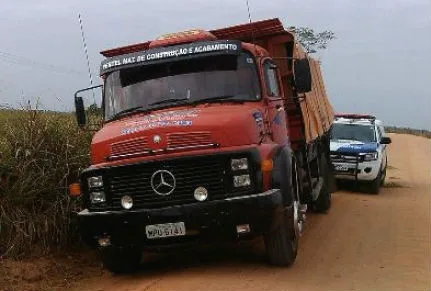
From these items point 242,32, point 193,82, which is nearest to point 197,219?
point 193,82

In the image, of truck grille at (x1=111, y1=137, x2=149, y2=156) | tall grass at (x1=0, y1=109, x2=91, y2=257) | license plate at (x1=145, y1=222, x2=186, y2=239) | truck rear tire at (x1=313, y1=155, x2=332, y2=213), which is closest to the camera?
license plate at (x1=145, y1=222, x2=186, y2=239)

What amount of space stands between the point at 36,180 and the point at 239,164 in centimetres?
300

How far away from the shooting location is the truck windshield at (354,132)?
55.9 ft

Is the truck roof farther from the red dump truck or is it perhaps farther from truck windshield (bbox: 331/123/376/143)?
truck windshield (bbox: 331/123/376/143)

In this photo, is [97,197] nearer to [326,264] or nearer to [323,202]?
[326,264]

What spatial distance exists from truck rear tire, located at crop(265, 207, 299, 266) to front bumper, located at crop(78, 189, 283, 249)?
316 millimetres

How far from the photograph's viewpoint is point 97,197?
705cm

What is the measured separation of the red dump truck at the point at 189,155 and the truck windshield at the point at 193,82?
12mm

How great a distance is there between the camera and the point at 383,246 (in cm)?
939

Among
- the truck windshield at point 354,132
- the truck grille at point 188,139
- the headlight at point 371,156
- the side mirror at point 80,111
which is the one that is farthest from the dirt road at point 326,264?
the truck windshield at point 354,132

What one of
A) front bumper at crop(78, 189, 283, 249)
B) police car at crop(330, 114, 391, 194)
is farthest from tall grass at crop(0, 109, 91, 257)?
police car at crop(330, 114, 391, 194)

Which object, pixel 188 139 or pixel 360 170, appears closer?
pixel 188 139

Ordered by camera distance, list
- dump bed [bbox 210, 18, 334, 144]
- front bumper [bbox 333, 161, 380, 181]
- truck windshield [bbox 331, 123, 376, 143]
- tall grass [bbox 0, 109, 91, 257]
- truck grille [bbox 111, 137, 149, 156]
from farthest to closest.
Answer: truck windshield [bbox 331, 123, 376, 143] → front bumper [bbox 333, 161, 380, 181] → dump bed [bbox 210, 18, 334, 144] → tall grass [bbox 0, 109, 91, 257] → truck grille [bbox 111, 137, 149, 156]

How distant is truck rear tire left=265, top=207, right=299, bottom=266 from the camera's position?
716cm
